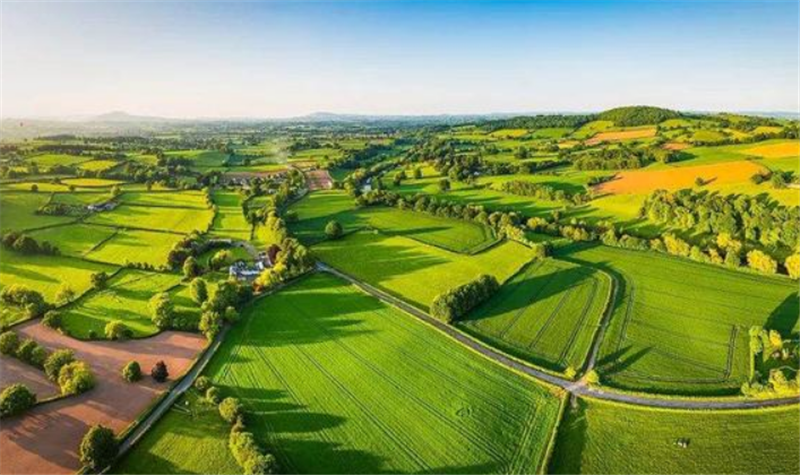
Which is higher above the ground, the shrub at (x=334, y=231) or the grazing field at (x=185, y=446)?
the shrub at (x=334, y=231)

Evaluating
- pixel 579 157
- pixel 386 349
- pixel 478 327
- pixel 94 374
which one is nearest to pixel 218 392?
pixel 94 374

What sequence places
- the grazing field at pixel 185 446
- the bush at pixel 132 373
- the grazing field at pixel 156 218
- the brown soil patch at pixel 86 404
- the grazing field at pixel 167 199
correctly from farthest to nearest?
the grazing field at pixel 167 199 → the grazing field at pixel 156 218 → the bush at pixel 132 373 → the brown soil patch at pixel 86 404 → the grazing field at pixel 185 446

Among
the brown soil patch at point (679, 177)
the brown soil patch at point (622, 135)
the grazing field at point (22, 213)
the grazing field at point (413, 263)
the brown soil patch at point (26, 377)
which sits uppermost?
the brown soil patch at point (622, 135)

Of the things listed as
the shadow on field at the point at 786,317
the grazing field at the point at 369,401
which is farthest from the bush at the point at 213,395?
the shadow on field at the point at 786,317

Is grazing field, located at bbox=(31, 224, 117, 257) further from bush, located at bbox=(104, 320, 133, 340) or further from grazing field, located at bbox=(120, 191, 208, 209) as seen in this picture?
bush, located at bbox=(104, 320, 133, 340)

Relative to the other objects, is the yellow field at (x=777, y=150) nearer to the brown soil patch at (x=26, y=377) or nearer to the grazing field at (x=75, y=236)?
the brown soil patch at (x=26, y=377)

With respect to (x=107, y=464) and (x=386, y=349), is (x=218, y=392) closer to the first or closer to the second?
(x=107, y=464)

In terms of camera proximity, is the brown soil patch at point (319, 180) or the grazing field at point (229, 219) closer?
the grazing field at point (229, 219)

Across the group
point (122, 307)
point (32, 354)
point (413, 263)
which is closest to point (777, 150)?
point (413, 263)
